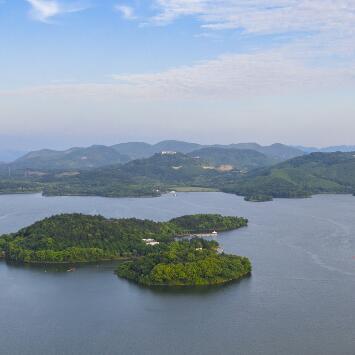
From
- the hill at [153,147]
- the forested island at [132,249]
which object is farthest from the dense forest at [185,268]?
the hill at [153,147]

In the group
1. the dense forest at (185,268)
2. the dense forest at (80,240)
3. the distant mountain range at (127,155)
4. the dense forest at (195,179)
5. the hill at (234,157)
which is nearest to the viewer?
the dense forest at (185,268)

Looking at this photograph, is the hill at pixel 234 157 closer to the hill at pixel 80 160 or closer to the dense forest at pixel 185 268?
the hill at pixel 80 160

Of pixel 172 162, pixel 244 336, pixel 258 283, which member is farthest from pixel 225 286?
pixel 172 162

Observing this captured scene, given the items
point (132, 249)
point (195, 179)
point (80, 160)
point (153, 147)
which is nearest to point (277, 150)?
point (153, 147)

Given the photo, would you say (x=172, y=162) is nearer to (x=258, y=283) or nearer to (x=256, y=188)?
(x=256, y=188)

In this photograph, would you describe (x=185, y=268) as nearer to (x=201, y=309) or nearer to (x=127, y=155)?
(x=201, y=309)
